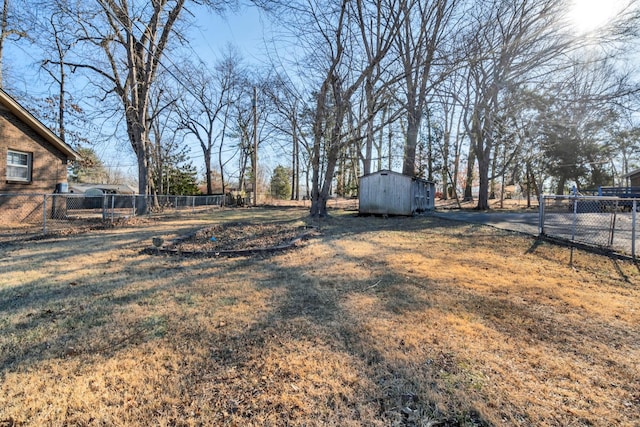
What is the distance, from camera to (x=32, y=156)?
10992mm

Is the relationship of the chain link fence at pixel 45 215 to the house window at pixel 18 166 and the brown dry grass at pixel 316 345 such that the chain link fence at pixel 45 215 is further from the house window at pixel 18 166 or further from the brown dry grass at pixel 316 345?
the brown dry grass at pixel 316 345

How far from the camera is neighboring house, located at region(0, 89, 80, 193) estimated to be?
33.1 feet

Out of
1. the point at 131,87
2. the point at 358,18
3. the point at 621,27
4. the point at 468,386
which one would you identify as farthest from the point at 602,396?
the point at 131,87

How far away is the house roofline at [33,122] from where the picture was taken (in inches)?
388

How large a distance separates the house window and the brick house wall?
14 centimetres

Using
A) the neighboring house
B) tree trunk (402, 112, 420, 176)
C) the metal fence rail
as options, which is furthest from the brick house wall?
the metal fence rail

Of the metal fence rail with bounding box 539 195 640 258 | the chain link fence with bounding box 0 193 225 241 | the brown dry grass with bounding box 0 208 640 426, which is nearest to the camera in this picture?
the brown dry grass with bounding box 0 208 640 426

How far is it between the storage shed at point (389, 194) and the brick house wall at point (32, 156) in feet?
42.8

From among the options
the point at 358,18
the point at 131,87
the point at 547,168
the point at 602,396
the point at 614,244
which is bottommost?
the point at 602,396

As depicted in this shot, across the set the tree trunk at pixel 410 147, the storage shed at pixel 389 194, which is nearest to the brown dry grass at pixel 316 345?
the storage shed at pixel 389 194

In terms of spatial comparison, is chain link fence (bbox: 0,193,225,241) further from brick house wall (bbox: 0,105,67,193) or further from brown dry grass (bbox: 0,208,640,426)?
brown dry grass (bbox: 0,208,640,426)

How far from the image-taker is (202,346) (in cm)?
249

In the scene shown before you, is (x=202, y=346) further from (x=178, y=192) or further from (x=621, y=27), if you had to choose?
(x=178, y=192)

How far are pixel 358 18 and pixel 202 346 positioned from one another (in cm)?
1055
